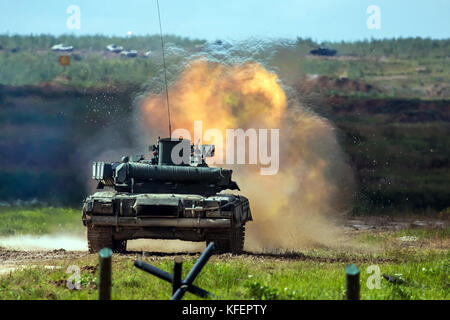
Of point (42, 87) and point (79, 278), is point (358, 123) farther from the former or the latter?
point (79, 278)

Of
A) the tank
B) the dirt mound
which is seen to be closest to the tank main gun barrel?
the tank

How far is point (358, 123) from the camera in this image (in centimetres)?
5303

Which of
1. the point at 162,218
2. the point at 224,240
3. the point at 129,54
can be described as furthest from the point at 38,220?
the point at 129,54

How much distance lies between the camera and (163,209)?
18.8m

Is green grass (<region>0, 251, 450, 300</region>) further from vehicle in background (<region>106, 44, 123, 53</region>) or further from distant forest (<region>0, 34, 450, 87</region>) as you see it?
vehicle in background (<region>106, 44, 123, 53</region>)

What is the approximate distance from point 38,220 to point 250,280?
51.1 feet

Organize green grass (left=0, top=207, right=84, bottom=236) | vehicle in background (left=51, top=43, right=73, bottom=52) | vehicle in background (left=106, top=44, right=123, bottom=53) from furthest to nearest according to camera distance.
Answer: vehicle in background (left=106, top=44, right=123, bottom=53) → vehicle in background (left=51, top=43, right=73, bottom=52) → green grass (left=0, top=207, right=84, bottom=236)

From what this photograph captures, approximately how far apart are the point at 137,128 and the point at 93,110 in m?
19.6

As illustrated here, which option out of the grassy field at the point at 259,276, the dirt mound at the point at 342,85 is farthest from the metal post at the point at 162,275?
the dirt mound at the point at 342,85

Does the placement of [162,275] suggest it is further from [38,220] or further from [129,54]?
[129,54]

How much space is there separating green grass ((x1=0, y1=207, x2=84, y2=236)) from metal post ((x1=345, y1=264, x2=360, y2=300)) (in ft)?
54.5

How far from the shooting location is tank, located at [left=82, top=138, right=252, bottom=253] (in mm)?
18719
